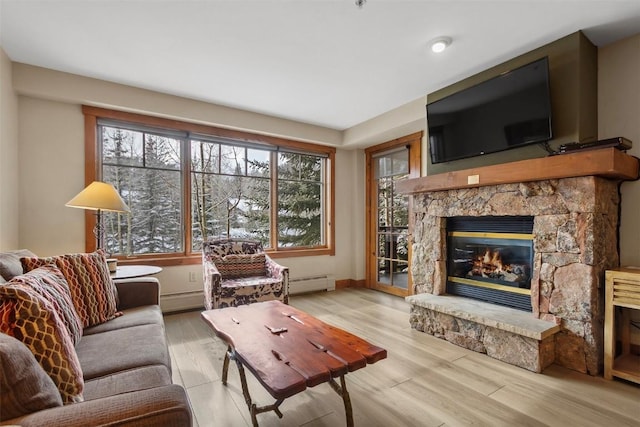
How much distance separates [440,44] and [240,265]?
3.00 metres

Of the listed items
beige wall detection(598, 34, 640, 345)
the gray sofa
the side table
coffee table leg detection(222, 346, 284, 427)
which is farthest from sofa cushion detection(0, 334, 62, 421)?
beige wall detection(598, 34, 640, 345)

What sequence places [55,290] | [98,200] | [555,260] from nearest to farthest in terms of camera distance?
[55,290] < [555,260] < [98,200]

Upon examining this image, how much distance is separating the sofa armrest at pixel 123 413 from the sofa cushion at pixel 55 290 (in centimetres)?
69

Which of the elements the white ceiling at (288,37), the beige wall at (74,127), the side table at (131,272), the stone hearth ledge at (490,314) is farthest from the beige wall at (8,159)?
the stone hearth ledge at (490,314)

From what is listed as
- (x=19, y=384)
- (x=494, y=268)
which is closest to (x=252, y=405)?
(x=19, y=384)

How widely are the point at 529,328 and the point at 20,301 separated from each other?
2830mm

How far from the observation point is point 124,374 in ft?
4.35

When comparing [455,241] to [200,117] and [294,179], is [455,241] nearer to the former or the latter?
[294,179]

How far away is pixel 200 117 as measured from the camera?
3639 millimetres

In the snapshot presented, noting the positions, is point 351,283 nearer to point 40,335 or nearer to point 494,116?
point 494,116

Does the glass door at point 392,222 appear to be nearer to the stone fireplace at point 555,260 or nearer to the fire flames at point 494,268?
the fire flames at point 494,268

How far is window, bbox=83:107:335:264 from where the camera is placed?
11.3ft

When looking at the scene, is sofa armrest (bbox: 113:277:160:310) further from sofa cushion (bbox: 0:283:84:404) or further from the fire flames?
the fire flames

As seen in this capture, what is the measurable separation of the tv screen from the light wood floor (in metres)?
1.79
